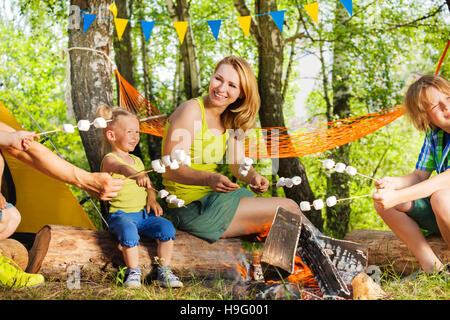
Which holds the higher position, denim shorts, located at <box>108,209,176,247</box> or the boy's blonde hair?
the boy's blonde hair

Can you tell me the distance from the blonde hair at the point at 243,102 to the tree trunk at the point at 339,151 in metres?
2.48

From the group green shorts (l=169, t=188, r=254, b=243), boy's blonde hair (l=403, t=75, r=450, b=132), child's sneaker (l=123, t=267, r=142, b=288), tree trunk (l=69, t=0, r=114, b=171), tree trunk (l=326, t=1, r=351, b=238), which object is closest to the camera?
child's sneaker (l=123, t=267, r=142, b=288)

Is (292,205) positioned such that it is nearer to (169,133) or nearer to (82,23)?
(169,133)

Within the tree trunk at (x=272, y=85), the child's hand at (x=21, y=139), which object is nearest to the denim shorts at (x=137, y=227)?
the child's hand at (x=21, y=139)

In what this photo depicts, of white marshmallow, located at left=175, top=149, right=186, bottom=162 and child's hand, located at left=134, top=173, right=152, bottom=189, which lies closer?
white marshmallow, located at left=175, top=149, right=186, bottom=162

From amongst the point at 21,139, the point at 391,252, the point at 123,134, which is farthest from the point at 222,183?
the point at 391,252

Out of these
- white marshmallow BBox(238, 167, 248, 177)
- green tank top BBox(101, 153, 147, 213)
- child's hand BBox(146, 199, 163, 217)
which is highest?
white marshmallow BBox(238, 167, 248, 177)

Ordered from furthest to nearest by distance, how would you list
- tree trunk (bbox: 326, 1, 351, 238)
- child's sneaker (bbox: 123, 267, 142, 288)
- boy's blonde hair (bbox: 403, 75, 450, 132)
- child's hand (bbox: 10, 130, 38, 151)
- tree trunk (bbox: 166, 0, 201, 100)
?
1. tree trunk (bbox: 326, 1, 351, 238)
2. tree trunk (bbox: 166, 0, 201, 100)
3. boy's blonde hair (bbox: 403, 75, 450, 132)
4. child's sneaker (bbox: 123, 267, 142, 288)
5. child's hand (bbox: 10, 130, 38, 151)

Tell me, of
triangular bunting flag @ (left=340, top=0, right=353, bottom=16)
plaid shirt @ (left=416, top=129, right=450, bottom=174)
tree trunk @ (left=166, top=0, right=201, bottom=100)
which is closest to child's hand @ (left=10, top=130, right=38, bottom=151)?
plaid shirt @ (left=416, top=129, right=450, bottom=174)

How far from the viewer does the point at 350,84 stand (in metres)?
5.43

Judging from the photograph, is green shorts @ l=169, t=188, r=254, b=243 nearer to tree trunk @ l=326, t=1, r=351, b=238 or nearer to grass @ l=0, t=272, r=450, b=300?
grass @ l=0, t=272, r=450, b=300

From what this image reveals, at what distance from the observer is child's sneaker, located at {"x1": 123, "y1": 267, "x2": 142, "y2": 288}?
1826 millimetres

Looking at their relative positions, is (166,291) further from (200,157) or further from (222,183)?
(200,157)

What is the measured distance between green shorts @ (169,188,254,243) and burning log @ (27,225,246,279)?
0.06 metres
